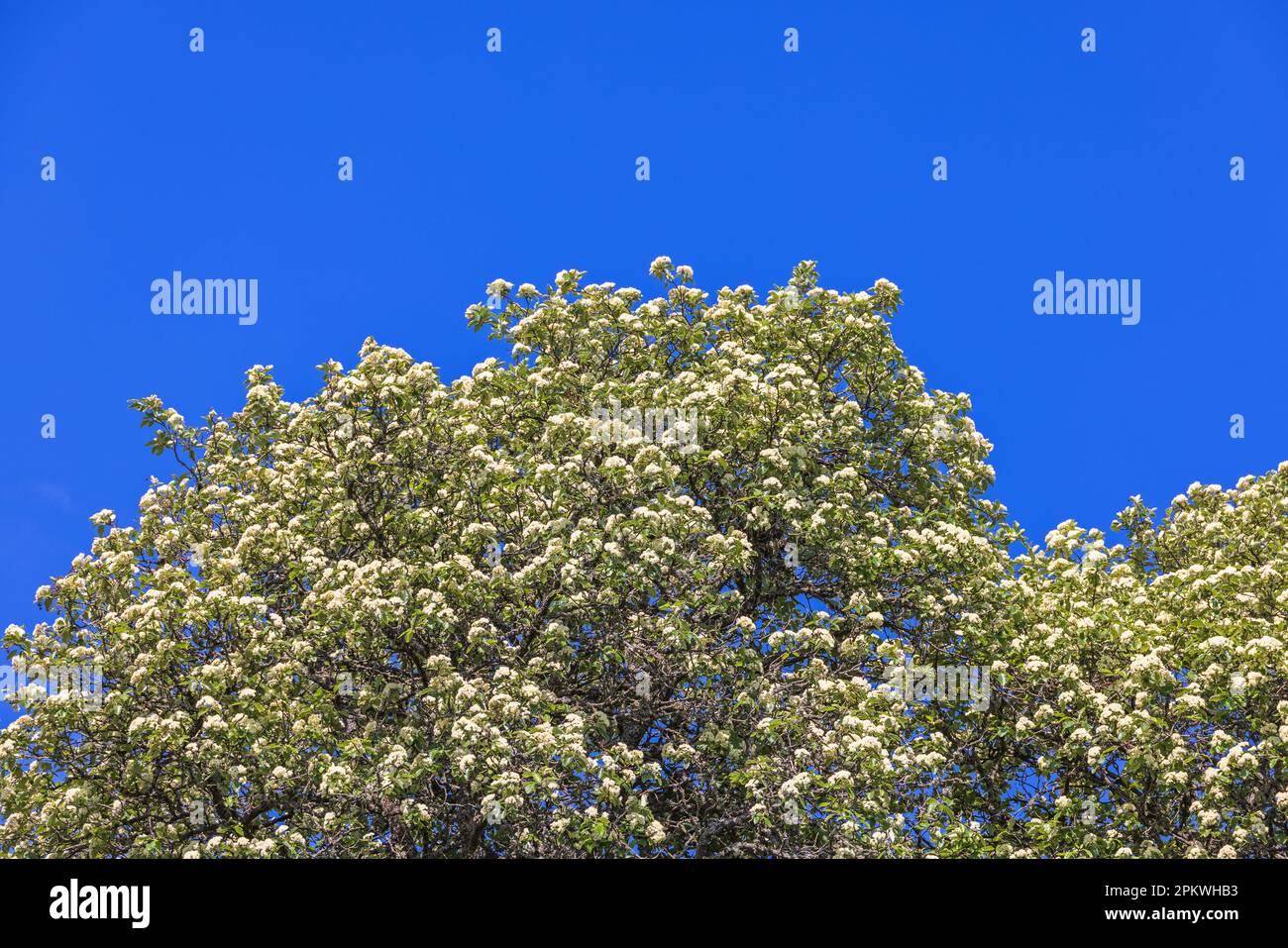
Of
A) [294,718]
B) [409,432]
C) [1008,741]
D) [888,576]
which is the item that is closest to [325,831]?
[294,718]

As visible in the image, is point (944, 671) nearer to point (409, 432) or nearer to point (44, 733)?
point (409, 432)

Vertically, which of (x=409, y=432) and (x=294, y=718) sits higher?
(x=409, y=432)

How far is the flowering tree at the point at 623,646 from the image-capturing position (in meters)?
16.9

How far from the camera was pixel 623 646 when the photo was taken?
17969 mm

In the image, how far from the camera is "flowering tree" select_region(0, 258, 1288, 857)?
16.9 m

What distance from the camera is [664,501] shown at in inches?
709

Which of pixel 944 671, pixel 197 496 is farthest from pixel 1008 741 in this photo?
pixel 197 496

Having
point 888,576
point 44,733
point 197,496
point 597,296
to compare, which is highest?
point 597,296
